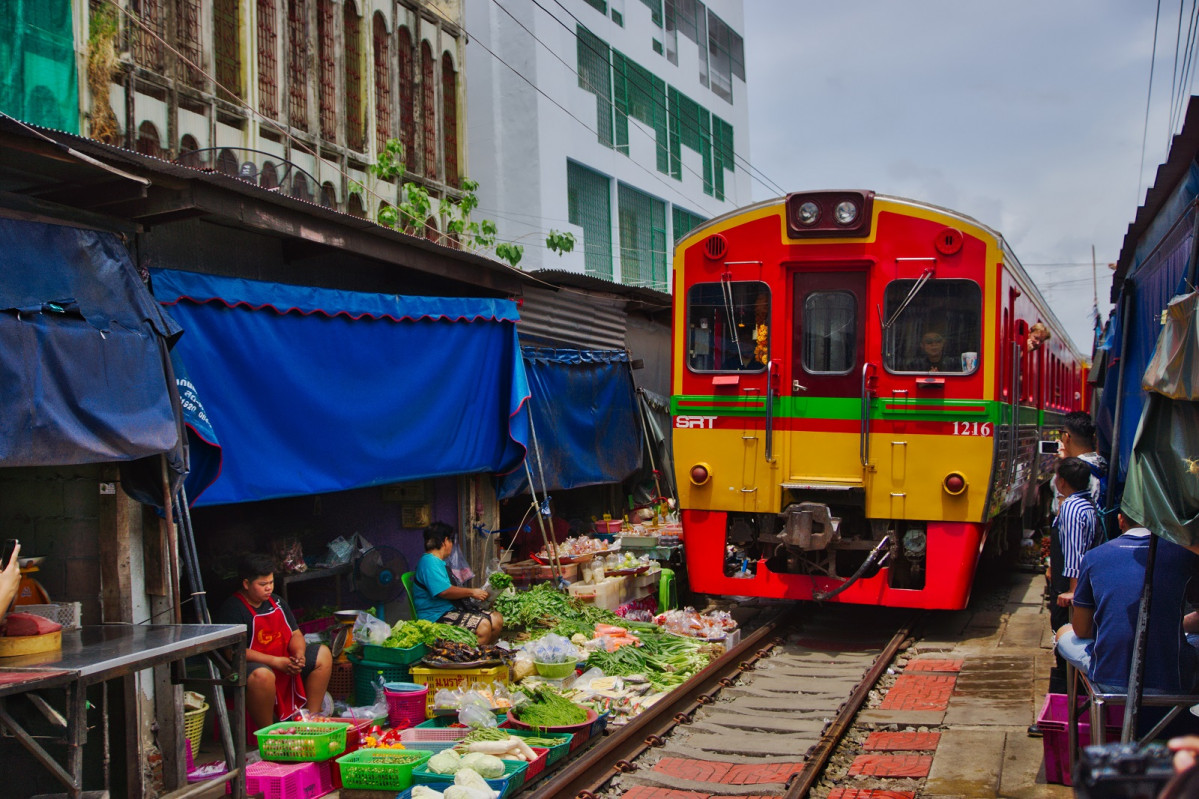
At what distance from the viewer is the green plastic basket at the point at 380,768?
5656 mm

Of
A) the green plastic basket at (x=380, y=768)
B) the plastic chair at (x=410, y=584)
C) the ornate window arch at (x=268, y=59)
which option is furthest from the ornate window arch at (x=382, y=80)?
the green plastic basket at (x=380, y=768)

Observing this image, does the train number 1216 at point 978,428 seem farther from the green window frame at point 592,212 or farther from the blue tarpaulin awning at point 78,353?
the green window frame at point 592,212

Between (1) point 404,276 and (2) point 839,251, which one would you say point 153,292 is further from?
(2) point 839,251

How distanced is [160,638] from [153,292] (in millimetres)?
2253

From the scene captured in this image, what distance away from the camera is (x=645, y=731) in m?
6.66

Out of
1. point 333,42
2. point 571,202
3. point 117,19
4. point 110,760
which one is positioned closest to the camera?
point 110,760

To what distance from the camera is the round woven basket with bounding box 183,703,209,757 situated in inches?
254

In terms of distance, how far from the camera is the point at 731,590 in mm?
9383

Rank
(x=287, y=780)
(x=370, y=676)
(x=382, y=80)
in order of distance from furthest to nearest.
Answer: (x=382, y=80)
(x=370, y=676)
(x=287, y=780)

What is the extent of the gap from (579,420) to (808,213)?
4.33m

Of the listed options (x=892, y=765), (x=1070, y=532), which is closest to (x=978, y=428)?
(x=1070, y=532)

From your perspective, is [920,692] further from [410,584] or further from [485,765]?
[410,584]

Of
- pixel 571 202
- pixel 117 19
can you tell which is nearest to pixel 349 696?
pixel 117 19

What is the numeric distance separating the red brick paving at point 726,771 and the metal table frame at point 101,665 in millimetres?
2343
